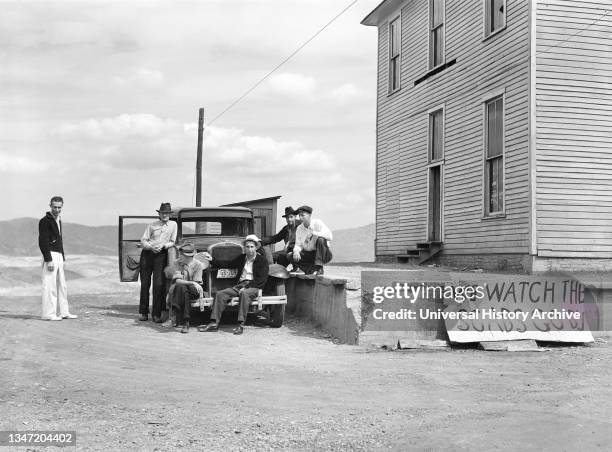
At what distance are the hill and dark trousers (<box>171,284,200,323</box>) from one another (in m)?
57.1

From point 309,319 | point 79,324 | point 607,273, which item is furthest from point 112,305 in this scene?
point 607,273

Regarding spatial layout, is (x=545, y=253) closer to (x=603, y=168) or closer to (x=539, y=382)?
(x=603, y=168)

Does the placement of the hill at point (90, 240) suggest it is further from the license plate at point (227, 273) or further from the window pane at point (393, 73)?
the license plate at point (227, 273)

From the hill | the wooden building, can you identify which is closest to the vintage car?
the wooden building

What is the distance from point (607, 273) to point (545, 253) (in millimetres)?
1211

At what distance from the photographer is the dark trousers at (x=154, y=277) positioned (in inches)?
496

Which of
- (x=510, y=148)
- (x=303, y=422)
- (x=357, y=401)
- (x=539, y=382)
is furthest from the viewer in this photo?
(x=510, y=148)

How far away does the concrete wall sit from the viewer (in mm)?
10602

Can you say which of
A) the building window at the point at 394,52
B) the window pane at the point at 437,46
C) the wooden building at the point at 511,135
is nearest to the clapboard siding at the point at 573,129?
the wooden building at the point at 511,135

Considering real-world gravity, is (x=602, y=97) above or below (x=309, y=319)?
above

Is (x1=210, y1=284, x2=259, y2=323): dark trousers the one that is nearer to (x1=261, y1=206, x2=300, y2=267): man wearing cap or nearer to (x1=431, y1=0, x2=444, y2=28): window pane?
(x1=261, y1=206, x2=300, y2=267): man wearing cap

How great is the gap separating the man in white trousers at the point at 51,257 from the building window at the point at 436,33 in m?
11.2

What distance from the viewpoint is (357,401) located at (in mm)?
6633

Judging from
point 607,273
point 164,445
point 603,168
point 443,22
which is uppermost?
point 443,22
